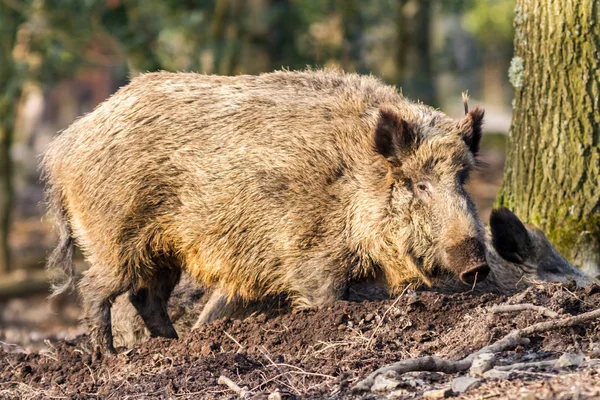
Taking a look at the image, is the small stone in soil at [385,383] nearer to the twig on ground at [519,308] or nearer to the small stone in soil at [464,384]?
the small stone in soil at [464,384]

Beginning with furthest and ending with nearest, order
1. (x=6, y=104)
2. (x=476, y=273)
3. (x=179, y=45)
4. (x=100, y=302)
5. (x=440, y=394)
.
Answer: (x=179, y=45) < (x=6, y=104) < (x=100, y=302) < (x=476, y=273) < (x=440, y=394)

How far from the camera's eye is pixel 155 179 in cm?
629

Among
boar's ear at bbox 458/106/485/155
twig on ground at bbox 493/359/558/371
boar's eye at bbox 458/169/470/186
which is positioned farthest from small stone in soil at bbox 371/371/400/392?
boar's ear at bbox 458/106/485/155

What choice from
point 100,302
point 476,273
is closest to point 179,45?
point 100,302

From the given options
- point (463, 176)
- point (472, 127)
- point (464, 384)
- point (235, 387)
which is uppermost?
point (472, 127)

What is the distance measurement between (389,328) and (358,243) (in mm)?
698

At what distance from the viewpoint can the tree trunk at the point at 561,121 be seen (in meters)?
6.80

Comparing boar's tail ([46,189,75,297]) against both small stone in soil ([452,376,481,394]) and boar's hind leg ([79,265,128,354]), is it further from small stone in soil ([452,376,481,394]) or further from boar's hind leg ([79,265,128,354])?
small stone in soil ([452,376,481,394])

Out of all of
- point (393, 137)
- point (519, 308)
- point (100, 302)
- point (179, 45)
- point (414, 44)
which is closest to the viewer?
point (519, 308)

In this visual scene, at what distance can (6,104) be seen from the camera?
1245cm

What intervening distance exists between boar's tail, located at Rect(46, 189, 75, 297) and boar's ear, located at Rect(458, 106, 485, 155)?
2979 millimetres

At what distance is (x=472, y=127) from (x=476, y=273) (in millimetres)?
1119

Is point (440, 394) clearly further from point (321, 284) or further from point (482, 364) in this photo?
point (321, 284)

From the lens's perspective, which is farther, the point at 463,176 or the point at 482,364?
the point at 463,176
